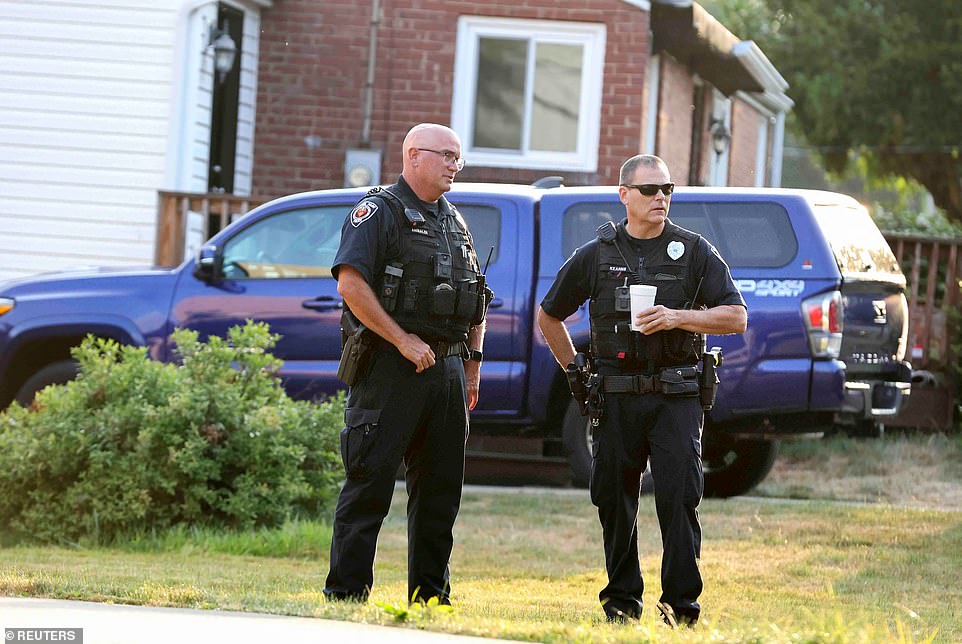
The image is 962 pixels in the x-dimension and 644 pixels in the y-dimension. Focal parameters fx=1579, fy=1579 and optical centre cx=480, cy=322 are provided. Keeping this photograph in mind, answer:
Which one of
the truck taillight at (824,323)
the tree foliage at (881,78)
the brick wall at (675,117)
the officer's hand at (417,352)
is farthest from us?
the tree foliage at (881,78)

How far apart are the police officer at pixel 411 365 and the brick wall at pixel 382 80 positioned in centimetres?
918

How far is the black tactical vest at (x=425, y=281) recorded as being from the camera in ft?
19.0

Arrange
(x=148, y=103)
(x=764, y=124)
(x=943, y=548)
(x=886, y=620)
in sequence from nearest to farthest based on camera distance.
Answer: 1. (x=886, y=620)
2. (x=943, y=548)
3. (x=148, y=103)
4. (x=764, y=124)

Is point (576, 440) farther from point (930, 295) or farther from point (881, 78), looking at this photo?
point (881, 78)

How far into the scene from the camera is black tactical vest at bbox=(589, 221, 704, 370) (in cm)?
596

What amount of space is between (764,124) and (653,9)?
8805 millimetres

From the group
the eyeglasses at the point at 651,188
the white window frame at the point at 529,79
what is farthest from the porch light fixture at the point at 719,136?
the eyeglasses at the point at 651,188

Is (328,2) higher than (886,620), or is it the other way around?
(328,2)

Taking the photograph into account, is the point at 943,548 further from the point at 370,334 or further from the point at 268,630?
the point at 268,630

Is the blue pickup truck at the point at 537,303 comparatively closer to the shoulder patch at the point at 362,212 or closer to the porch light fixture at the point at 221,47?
the shoulder patch at the point at 362,212

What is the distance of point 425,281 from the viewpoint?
581cm

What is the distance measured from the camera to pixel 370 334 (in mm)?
5773

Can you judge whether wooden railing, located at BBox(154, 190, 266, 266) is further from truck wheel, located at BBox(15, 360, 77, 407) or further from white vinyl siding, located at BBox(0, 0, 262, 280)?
truck wheel, located at BBox(15, 360, 77, 407)

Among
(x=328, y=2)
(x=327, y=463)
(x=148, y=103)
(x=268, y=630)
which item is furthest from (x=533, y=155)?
(x=268, y=630)
